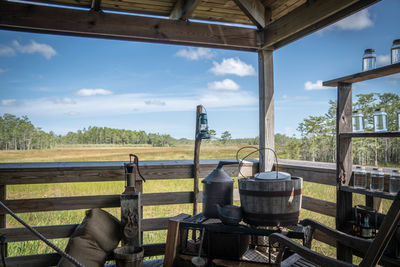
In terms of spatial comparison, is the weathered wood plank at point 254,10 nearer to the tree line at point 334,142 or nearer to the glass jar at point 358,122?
the glass jar at point 358,122

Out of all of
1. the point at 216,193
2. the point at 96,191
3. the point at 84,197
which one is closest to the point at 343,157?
the point at 216,193

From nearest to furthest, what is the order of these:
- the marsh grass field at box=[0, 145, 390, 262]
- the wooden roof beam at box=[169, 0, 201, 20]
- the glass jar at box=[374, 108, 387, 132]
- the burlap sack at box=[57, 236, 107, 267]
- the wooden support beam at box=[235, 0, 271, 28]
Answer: the glass jar at box=[374, 108, 387, 132]
the burlap sack at box=[57, 236, 107, 267]
the wooden roof beam at box=[169, 0, 201, 20]
the wooden support beam at box=[235, 0, 271, 28]
the marsh grass field at box=[0, 145, 390, 262]

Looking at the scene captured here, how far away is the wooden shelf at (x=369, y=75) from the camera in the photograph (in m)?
1.92

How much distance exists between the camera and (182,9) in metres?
2.92

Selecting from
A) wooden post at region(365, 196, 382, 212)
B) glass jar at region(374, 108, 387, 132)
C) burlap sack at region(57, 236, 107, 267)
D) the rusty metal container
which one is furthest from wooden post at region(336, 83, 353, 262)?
burlap sack at region(57, 236, 107, 267)

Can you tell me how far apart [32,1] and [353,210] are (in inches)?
134

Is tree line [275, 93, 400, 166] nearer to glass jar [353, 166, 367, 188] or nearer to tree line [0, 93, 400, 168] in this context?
tree line [0, 93, 400, 168]

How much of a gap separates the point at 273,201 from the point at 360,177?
0.81 m

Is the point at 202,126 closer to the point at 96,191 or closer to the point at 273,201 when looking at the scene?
the point at 273,201

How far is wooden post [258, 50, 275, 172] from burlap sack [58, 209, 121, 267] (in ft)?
5.66

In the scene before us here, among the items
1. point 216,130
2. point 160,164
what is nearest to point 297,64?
point 216,130

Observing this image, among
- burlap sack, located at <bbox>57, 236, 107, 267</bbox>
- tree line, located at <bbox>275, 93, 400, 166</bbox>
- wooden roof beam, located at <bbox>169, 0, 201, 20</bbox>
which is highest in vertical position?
wooden roof beam, located at <bbox>169, 0, 201, 20</bbox>

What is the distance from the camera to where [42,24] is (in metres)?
2.69

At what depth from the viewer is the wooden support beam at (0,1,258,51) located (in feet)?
8.66
